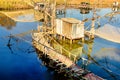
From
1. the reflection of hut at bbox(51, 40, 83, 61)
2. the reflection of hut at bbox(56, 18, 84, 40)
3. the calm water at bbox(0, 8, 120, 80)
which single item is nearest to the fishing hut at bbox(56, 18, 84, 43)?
the reflection of hut at bbox(56, 18, 84, 40)

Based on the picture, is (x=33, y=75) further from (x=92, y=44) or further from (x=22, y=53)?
(x=92, y=44)

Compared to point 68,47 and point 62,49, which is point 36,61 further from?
point 68,47

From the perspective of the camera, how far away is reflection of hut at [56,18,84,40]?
30.3 meters

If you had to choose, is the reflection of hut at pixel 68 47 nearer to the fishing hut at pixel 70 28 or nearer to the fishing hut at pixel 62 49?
the fishing hut at pixel 62 49

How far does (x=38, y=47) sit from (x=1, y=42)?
6.13 meters

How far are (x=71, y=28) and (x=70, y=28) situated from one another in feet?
0.59

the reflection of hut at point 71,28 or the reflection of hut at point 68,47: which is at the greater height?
the reflection of hut at point 71,28

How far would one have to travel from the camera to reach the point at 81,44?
31.4 metres

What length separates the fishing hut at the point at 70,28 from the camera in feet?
99.5

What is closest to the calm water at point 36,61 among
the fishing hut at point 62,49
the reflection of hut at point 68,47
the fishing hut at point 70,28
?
the reflection of hut at point 68,47

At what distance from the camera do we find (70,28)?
30.3 meters

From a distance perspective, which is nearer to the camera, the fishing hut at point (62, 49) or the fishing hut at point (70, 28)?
the fishing hut at point (62, 49)

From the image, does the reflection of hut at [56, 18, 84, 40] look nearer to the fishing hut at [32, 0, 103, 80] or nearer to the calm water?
the fishing hut at [32, 0, 103, 80]

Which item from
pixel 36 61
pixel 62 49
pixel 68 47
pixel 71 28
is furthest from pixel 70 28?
pixel 36 61
